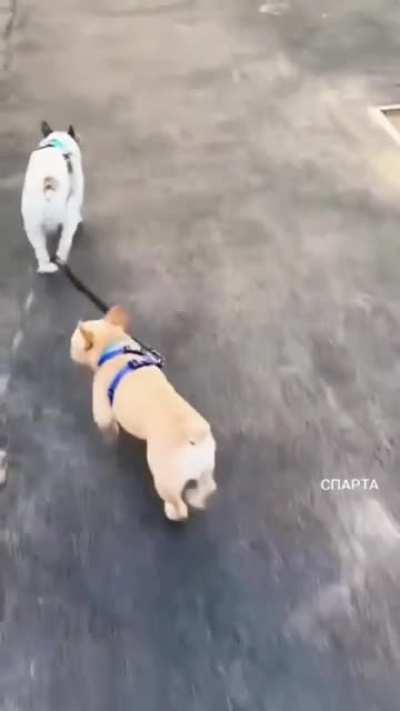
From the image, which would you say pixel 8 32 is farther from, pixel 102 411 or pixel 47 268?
pixel 102 411

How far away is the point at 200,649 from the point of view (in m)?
1.03

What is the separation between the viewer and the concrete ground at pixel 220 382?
1.03 metres

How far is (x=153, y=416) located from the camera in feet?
3.69

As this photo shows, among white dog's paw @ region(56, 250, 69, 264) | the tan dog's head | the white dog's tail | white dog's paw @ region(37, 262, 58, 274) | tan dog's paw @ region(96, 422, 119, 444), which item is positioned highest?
the white dog's tail

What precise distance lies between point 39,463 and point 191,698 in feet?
1.38

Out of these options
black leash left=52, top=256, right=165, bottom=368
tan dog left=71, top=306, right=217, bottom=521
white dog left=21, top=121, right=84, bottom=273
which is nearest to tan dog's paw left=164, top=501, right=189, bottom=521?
A: tan dog left=71, top=306, right=217, bottom=521

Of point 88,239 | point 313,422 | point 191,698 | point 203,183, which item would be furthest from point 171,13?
point 191,698

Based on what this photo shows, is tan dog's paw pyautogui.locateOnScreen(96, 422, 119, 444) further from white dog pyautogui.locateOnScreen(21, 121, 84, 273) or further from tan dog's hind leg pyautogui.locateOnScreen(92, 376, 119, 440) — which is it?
white dog pyautogui.locateOnScreen(21, 121, 84, 273)

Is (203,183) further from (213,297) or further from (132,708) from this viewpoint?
(132,708)

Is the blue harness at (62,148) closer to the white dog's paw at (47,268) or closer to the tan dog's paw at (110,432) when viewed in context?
the white dog's paw at (47,268)

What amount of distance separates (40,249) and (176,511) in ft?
2.12

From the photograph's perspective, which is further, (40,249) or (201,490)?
(40,249)

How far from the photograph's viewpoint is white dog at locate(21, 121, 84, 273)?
154cm

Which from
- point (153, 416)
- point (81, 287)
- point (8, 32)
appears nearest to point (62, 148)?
point (81, 287)
